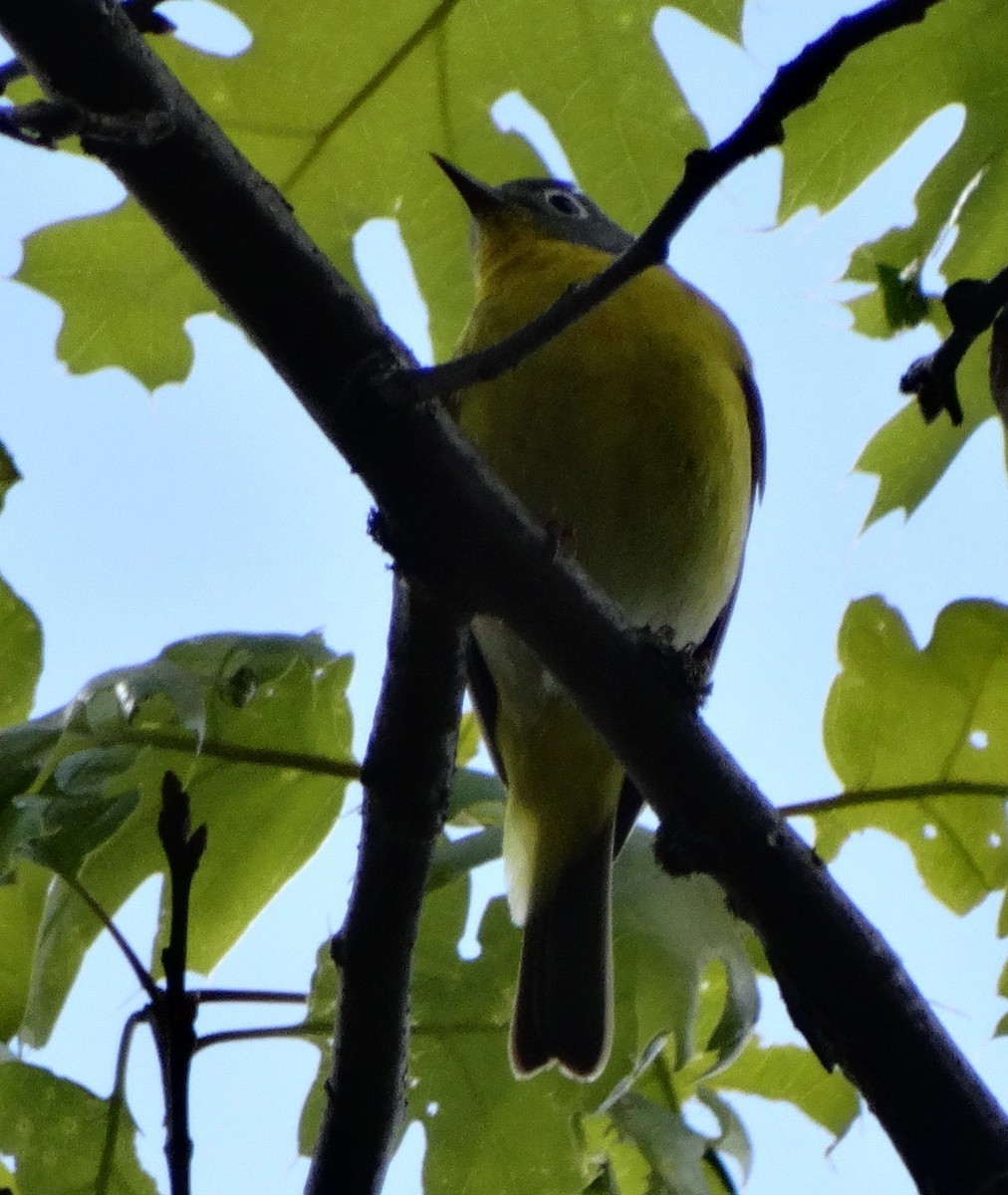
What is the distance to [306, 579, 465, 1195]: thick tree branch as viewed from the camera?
198 centimetres

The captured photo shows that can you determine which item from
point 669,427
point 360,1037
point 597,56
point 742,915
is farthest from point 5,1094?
point 597,56

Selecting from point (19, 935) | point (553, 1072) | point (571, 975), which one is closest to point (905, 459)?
point (571, 975)

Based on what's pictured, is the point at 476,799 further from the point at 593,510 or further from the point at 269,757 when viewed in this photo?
the point at 593,510

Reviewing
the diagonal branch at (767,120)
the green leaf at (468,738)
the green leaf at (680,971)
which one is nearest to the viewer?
the diagonal branch at (767,120)

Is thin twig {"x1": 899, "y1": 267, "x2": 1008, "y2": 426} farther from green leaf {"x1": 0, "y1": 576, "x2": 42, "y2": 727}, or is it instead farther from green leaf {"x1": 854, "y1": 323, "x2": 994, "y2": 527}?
green leaf {"x1": 0, "y1": 576, "x2": 42, "y2": 727}

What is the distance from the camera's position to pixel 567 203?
430 cm

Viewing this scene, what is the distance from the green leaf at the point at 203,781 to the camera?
84.8 inches

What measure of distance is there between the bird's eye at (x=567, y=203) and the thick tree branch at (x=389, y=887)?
2523 millimetres

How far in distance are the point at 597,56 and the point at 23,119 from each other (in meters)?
1.82

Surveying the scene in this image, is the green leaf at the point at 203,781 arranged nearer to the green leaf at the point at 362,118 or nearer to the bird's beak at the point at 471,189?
the green leaf at the point at 362,118

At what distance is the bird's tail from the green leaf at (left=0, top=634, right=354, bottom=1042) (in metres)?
0.50

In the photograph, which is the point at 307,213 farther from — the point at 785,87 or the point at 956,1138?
the point at 956,1138

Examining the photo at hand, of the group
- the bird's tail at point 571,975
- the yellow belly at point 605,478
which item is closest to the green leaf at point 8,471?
the yellow belly at point 605,478

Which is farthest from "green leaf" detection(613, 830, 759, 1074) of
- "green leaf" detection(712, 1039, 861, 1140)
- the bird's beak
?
the bird's beak
